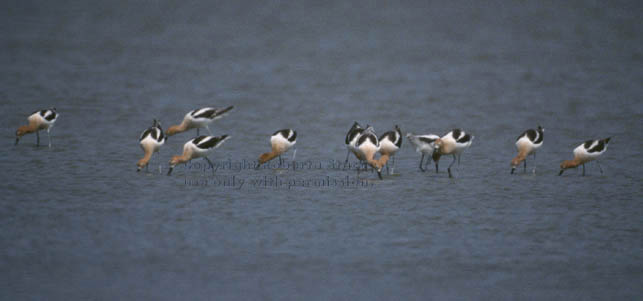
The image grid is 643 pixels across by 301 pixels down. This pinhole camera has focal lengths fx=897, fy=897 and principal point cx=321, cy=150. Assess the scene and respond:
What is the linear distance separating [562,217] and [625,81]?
16840 mm

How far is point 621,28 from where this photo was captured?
42.1 meters

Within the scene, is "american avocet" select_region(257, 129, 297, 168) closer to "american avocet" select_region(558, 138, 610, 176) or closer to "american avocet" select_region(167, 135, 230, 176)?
"american avocet" select_region(167, 135, 230, 176)

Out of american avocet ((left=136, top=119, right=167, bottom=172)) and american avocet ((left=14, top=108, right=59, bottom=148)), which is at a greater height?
american avocet ((left=14, top=108, right=59, bottom=148))

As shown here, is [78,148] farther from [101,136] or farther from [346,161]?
[346,161]

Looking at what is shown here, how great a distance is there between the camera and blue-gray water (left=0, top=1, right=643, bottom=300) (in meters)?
12.2

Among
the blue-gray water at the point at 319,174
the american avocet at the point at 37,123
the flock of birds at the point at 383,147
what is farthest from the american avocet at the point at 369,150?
the american avocet at the point at 37,123

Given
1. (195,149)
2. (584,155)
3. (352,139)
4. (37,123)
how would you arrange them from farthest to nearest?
1. (37,123)
2. (352,139)
3. (195,149)
4. (584,155)

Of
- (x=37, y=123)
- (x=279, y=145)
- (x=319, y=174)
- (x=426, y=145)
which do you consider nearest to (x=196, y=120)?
(x=279, y=145)

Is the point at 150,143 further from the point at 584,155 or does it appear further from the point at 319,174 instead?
the point at 584,155

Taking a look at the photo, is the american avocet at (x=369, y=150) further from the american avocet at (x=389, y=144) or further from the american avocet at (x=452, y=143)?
the american avocet at (x=452, y=143)

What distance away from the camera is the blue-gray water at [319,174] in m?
12.2

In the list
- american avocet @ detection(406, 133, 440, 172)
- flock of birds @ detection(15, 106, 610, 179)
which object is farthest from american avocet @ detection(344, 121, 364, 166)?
american avocet @ detection(406, 133, 440, 172)

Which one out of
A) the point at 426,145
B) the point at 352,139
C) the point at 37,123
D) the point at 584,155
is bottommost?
the point at 584,155

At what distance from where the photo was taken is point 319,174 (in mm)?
18531
